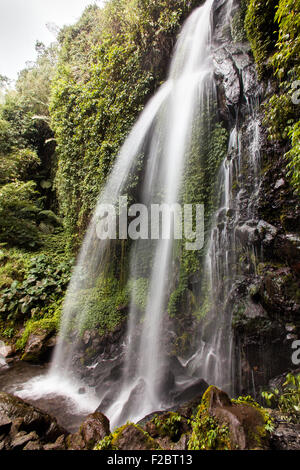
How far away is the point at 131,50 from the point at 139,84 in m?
1.62

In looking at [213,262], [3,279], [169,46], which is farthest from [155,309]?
[169,46]

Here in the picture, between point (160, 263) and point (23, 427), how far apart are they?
463 centimetres

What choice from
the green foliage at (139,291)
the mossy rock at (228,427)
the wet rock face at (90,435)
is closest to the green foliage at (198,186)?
the green foliage at (139,291)

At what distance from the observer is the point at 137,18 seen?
8516mm

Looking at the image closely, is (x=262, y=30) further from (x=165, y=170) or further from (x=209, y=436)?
(x=209, y=436)

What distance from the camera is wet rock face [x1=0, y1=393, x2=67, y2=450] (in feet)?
9.12

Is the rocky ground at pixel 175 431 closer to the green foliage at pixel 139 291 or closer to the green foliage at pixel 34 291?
the green foliage at pixel 139 291

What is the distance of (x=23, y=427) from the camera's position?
3068mm

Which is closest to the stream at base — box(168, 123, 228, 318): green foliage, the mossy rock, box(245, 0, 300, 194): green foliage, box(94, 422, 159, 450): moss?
box(94, 422, 159, 450): moss

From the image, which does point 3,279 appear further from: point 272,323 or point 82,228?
point 272,323

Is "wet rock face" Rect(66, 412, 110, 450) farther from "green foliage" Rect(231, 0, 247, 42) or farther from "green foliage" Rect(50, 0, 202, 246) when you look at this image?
"green foliage" Rect(231, 0, 247, 42)

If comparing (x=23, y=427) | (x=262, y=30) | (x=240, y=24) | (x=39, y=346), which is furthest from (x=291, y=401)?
(x=240, y=24)

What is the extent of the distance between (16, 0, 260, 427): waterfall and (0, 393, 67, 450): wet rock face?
1.47 metres

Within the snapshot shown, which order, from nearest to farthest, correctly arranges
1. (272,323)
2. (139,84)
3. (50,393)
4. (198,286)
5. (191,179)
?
1. (272,323)
2. (50,393)
3. (198,286)
4. (191,179)
5. (139,84)
